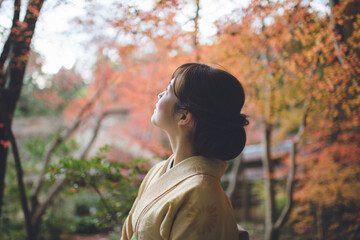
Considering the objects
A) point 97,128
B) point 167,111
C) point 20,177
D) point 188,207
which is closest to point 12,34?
point 20,177

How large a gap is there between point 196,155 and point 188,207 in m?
0.35

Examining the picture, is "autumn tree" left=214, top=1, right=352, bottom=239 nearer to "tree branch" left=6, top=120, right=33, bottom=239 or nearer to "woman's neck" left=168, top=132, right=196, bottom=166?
"woman's neck" left=168, top=132, right=196, bottom=166

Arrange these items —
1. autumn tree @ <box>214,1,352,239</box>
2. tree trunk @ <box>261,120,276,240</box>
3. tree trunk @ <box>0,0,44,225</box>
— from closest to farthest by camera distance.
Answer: tree trunk @ <box>0,0,44,225</box> < autumn tree @ <box>214,1,352,239</box> < tree trunk @ <box>261,120,276,240</box>

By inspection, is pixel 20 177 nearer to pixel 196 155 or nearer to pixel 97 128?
pixel 196 155

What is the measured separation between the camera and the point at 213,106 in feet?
4.19

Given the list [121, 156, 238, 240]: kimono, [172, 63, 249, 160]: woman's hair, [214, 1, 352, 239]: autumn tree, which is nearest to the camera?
[121, 156, 238, 240]: kimono

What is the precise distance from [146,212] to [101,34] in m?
4.44

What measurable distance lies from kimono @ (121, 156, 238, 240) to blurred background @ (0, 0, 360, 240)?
1.42m

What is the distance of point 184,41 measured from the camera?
3.79 meters

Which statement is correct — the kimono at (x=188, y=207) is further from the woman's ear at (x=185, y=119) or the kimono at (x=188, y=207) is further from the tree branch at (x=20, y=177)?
the tree branch at (x=20, y=177)

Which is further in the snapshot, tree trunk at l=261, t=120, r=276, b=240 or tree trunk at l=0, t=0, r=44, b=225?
tree trunk at l=261, t=120, r=276, b=240

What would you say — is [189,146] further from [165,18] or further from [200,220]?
[165,18]

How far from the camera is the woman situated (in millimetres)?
1110

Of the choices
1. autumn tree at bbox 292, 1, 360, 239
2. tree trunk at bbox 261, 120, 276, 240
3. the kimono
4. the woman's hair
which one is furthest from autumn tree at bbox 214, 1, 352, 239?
the kimono
